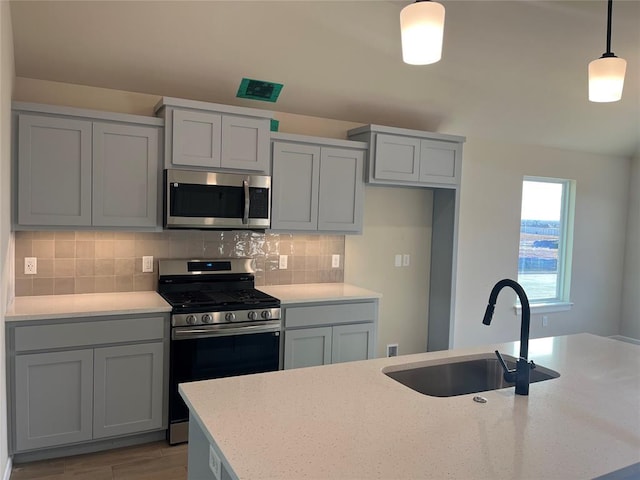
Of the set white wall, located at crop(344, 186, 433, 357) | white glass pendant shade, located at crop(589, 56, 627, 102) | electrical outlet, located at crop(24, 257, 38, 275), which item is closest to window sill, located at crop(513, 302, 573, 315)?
white wall, located at crop(344, 186, 433, 357)

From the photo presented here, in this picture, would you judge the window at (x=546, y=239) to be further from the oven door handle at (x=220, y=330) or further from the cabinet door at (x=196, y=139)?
the cabinet door at (x=196, y=139)

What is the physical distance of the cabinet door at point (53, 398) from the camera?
281cm

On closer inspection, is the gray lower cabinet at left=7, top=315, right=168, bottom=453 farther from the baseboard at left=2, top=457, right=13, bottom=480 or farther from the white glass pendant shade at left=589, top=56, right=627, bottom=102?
the white glass pendant shade at left=589, top=56, right=627, bottom=102

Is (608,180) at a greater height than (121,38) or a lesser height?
lesser

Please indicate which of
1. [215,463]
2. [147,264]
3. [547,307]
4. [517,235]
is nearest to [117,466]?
[147,264]

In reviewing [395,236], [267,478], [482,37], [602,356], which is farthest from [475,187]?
[267,478]

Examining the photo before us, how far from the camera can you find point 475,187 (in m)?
5.12

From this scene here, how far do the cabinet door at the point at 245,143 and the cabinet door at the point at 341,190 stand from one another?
541mm

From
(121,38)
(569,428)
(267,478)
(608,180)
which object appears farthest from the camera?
(608,180)

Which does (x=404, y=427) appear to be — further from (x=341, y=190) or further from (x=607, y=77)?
(x=341, y=190)

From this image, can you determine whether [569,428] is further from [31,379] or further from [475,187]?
[475,187]

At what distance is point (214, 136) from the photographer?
135 inches

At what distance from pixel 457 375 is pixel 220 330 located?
165 cm

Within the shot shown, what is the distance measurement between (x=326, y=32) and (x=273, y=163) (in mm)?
993
